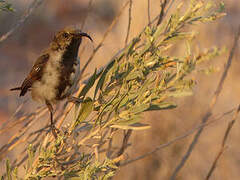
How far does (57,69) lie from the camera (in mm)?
2531

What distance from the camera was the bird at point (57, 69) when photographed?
2482mm

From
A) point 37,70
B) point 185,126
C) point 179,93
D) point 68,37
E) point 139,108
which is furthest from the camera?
point 185,126

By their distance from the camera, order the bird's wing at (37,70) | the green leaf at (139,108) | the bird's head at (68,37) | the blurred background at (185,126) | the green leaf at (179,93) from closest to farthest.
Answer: the green leaf at (139,108) < the green leaf at (179,93) < the bird's head at (68,37) < the bird's wing at (37,70) < the blurred background at (185,126)

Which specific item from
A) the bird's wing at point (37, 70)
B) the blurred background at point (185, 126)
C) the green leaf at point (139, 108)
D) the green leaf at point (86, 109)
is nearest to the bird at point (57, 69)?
the bird's wing at point (37, 70)

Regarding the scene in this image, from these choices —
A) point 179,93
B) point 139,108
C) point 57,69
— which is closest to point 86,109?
point 139,108

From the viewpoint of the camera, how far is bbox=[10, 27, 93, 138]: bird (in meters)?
2.48

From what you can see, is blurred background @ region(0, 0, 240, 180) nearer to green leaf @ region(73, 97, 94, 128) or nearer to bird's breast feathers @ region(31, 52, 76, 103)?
bird's breast feathers @ region(31, 52, 76, 103)

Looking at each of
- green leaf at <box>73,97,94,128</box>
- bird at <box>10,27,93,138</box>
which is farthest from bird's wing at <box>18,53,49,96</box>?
green leaf at <box>73,97,94,128</box>

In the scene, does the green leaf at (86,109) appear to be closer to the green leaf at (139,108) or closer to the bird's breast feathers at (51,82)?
the green leaf at (139,108)

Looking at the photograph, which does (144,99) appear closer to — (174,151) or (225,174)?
(225,174)

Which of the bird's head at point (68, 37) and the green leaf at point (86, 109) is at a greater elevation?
the bird's head at point (68, 37)

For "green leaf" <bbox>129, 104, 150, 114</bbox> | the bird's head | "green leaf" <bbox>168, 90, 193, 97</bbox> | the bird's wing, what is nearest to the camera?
"green leaf" <bbox>129, 104, 150, 114</bbox>

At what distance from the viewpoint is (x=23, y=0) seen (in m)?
14.1

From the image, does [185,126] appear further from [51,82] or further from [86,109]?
[86,109]
